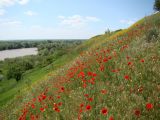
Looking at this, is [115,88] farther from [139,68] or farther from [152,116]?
[152,116]

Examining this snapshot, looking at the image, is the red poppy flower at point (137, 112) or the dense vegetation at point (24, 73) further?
the dense vegetation at point (24, 73)

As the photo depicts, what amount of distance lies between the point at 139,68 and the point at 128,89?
1148 millimetres

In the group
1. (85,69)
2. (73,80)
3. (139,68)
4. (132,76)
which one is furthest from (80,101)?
(85,69)

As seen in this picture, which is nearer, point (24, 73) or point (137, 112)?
point (137, 112)

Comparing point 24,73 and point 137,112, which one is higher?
point 137,112

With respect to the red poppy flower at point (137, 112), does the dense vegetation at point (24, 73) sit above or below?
below

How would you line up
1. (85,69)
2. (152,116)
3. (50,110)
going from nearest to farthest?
(152,116) → (50,110) → (85,69)

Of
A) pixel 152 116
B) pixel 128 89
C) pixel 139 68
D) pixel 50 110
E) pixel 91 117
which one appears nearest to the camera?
pixel 152 116

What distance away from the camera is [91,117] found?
532cm

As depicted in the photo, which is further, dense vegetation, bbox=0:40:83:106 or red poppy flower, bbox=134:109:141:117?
dense vegetation, bbox=0:40:83:106

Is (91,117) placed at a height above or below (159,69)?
below

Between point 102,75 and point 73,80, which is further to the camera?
point 73,80

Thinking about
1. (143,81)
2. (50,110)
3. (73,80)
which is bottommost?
(50,110)

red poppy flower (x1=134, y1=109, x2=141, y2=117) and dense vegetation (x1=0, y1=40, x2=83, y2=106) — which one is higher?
red poppy flower (x1=134, y1=109, x2=141, y2=117)
